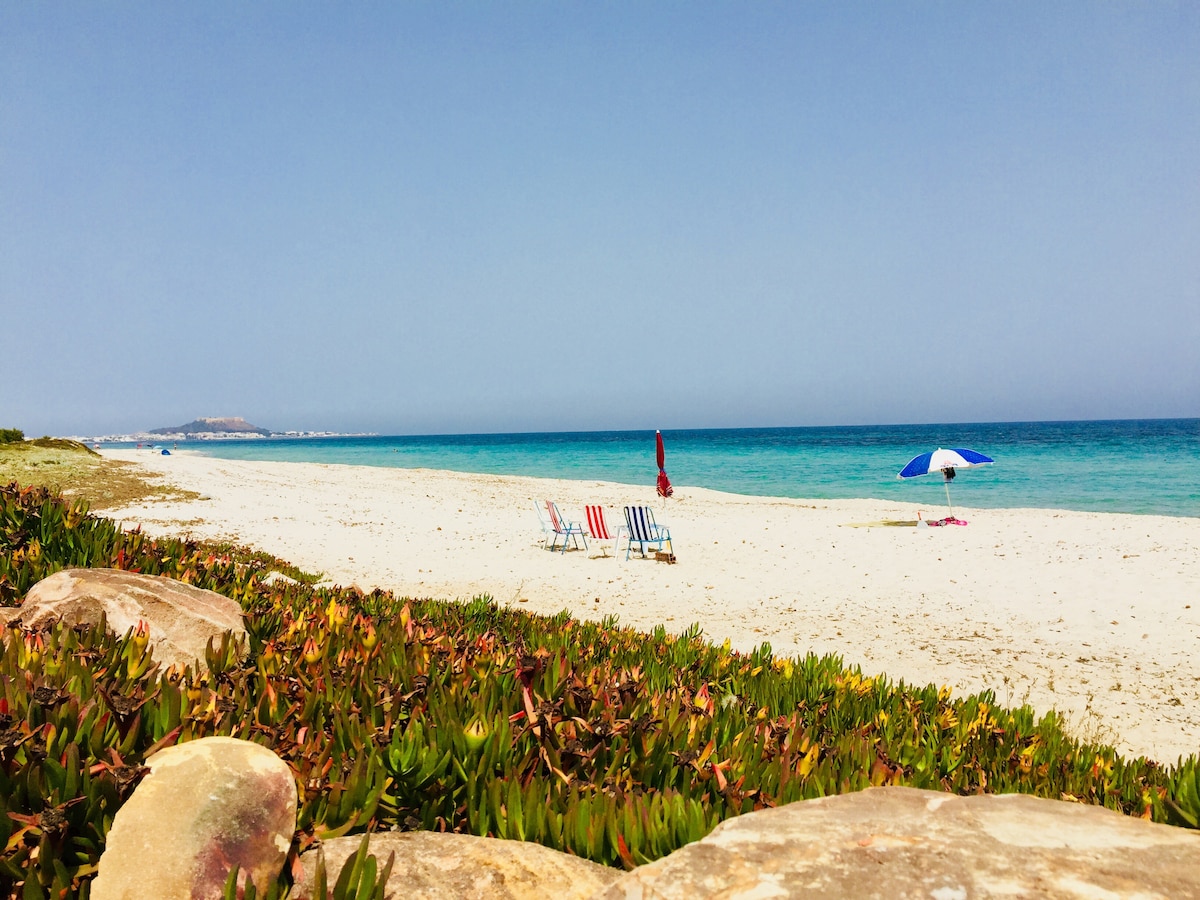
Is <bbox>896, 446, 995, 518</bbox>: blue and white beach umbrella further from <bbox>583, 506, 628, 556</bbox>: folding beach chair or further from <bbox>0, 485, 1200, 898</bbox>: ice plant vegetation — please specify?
<bbox>0, 485, 1200, 898</bbox>: ice plant vegetation

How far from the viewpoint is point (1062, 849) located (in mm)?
1387

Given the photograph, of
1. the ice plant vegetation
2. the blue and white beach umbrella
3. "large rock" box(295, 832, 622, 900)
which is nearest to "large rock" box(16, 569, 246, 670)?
the ice plant vegetation

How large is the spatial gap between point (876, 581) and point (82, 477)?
2163 centimetres

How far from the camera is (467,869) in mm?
1527

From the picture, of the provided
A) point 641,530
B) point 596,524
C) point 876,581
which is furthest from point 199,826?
point 596,524

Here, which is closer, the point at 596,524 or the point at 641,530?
the point at 641,530

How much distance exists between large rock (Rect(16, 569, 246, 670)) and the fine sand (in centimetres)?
532

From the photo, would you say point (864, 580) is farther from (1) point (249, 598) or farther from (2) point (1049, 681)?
(1) point (249, 598)

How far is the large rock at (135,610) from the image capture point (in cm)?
285

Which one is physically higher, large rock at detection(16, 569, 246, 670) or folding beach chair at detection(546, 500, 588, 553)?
large rock at detection(16, 569, 246, 670)

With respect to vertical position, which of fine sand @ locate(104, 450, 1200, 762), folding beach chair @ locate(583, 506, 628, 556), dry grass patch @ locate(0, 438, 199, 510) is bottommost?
fine sand @ locate(104, 450, 1200, 762)

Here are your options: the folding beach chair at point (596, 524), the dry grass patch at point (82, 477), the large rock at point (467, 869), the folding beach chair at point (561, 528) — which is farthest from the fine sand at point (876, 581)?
the large rock at point (467, 869)

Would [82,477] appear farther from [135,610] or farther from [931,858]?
[931,858]

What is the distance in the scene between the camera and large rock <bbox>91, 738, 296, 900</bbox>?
1.35 m
